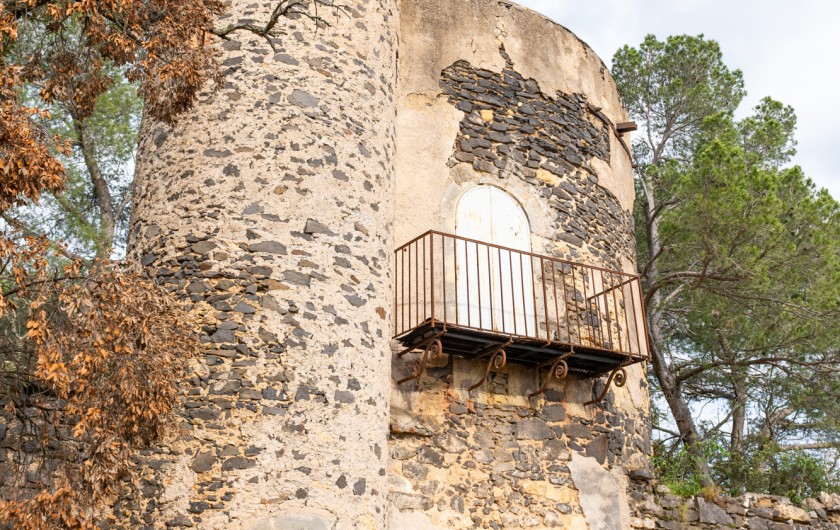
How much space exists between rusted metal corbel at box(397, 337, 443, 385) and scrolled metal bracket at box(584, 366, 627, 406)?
2.22 metres

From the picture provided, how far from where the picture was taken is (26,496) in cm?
658

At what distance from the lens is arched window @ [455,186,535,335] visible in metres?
10.3

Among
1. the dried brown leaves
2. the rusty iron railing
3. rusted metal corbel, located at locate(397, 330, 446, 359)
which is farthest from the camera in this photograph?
Answer: the rusty iron railing

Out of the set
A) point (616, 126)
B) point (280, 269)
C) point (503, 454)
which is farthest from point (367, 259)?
point (616, 126)

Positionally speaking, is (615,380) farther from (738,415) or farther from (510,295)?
(738,415)

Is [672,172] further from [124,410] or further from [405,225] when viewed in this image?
[124,410]

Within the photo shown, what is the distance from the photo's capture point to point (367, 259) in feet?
27.6

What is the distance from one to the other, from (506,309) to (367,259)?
2.63 m

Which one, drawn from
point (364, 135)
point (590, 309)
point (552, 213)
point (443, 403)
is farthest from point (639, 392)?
point (364, 135)

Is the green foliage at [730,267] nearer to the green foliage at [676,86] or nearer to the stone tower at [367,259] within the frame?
the green foliage at [676,86]

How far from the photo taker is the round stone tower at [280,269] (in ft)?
23.4

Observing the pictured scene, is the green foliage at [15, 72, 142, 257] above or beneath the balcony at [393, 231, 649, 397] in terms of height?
above

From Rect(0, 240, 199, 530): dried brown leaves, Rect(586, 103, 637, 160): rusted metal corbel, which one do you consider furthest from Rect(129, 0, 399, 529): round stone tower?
Rect(586, 103, 637, 160): rusted metal corbel

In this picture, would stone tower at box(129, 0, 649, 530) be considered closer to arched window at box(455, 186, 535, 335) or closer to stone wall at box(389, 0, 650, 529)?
stone wall at box(389, 0, 650, 529)
